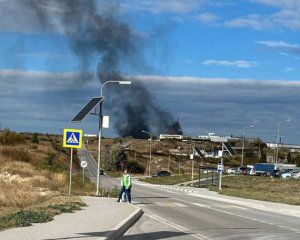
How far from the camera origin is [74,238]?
12047 mm

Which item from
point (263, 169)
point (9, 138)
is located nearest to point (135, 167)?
point (263, 169)

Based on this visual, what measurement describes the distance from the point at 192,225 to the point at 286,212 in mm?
11425

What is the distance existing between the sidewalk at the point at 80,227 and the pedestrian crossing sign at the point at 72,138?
25.5ft

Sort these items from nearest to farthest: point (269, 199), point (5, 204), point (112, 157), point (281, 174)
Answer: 1. point (5, 204)
2. point (269, 199)
3. point (281, 174)
4. point (112, 157)

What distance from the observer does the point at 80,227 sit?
1445 centimetres

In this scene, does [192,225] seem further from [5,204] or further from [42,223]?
[5,204]

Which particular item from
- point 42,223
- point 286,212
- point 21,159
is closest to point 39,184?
point 286,212

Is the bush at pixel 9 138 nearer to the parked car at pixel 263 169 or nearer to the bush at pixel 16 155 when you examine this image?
the bush at pixel 16 155

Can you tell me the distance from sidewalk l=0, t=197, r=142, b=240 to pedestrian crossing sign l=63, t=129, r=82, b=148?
7.77 meters

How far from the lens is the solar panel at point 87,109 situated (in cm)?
2971

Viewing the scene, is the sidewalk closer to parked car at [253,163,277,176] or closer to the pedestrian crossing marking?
the pedestrian crossing marking

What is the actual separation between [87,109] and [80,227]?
16725 millimetres

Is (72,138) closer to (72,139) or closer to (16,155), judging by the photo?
(72,139)

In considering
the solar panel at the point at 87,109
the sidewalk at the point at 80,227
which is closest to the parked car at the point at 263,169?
the solar panel at the point at 87,109
